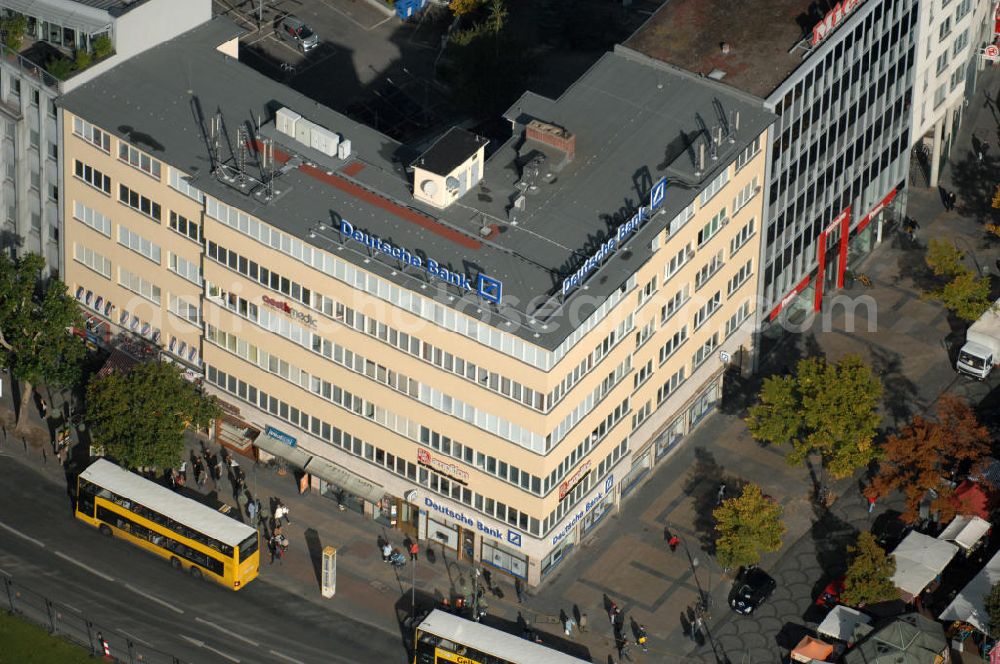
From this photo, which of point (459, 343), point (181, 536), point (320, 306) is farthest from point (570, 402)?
point (181, 536)

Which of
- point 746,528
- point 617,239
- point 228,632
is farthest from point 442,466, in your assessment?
point 746,528

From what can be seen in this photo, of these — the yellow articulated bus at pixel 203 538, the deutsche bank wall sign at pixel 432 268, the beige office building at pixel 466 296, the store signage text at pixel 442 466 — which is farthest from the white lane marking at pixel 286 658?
the deutsche bank wall sign at pixel 432 268

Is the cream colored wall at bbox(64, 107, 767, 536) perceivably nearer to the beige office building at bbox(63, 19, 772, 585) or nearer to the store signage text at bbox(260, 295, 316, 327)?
the beige office building at bbox(63, 19, 772, 585)

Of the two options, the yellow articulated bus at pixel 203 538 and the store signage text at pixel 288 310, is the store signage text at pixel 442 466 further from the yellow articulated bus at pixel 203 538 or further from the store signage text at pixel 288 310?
the yellow articulated bus at pixel 203 538

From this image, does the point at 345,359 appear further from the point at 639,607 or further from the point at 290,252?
the point at 639,607

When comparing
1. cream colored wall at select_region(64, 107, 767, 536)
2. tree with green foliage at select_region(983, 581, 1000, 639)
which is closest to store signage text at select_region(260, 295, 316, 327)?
cream colored wall at select_region(64, 107, 767, 536)
